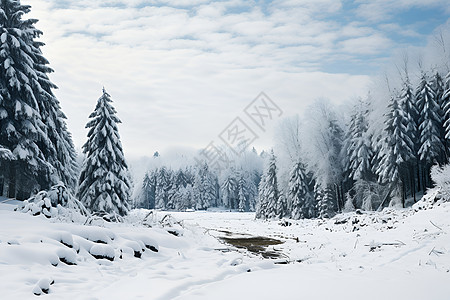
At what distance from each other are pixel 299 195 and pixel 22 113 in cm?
3047

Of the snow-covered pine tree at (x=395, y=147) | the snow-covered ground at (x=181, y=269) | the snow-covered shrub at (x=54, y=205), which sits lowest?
the snow-covered ground at (x=181, y=269)

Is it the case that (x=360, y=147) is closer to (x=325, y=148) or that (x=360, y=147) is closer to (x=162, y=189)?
(x=325, y=148)

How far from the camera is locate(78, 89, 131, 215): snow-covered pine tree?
20.9m

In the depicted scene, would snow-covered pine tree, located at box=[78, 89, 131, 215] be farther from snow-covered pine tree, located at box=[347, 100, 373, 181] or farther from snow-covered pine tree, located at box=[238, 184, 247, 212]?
snow-covered pine tree, located at box=[238, 184, 247, 212]

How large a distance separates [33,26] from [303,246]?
753 inches

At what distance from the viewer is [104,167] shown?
21484 millimetres

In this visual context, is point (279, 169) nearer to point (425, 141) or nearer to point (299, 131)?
point (299, 131)

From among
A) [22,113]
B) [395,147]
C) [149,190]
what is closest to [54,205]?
[22,113]

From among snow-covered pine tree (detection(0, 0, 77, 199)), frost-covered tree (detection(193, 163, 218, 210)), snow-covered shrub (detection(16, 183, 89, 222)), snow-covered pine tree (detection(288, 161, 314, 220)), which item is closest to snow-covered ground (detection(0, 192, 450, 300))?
snow-covered shrub (detection(16, 183, 89, 222))

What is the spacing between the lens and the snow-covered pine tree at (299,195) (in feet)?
125

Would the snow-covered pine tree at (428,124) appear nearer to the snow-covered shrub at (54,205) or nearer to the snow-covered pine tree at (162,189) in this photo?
the snow-covered shrub at (54,205)

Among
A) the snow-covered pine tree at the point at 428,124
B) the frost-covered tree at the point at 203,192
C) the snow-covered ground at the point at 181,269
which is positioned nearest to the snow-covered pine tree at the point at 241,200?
the frost-covered tree at the point at 203,192

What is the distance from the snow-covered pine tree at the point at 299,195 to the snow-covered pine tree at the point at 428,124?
1285 cm

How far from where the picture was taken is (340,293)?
5336 mm
